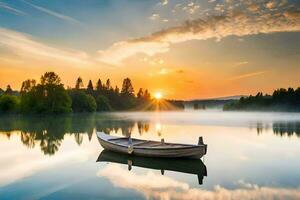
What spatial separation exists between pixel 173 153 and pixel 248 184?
21.4 ft

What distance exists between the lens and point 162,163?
1959cm

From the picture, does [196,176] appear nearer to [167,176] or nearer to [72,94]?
[167,176]

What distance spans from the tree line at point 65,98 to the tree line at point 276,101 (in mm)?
64528

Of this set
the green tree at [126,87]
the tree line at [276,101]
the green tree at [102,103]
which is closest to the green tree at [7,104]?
the green tree at [102,103]

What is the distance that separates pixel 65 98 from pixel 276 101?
110720mm

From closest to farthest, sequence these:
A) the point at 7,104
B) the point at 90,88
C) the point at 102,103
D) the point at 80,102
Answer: the point at 7,104 → the point at 80,102 → the point at 102,103 → the point at 90,88

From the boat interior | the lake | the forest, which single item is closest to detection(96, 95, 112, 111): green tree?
the forest

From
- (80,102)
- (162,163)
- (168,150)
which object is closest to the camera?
(162,163)

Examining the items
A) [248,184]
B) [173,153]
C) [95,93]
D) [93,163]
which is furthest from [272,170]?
[95,93]

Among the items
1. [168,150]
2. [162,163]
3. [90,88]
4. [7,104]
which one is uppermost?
[90,88]

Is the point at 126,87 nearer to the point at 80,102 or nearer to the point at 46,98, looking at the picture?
the point at 80,102

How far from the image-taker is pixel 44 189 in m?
13.8

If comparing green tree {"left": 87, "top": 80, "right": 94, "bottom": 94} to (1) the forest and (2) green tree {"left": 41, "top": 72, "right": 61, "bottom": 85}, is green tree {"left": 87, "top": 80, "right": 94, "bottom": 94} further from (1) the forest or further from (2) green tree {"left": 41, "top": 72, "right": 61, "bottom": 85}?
(2) green tree {"left": 41, "top": 72, "right": 61, "bottom": 85}

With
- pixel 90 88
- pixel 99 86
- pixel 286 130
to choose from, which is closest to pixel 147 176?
pixel 286 130
